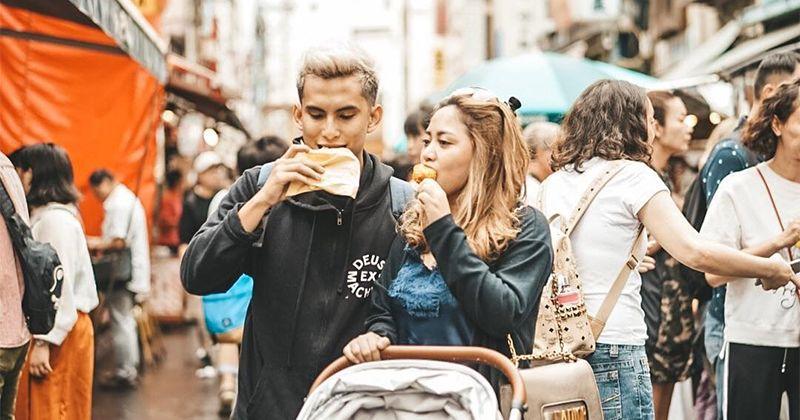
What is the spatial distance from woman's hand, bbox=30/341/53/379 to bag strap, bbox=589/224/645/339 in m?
3.69

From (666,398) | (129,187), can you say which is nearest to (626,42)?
(129,187)

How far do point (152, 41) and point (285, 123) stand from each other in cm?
4804

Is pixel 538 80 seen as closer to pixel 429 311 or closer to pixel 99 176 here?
pixel 99 176

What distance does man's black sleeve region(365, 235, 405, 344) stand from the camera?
12.8 ft

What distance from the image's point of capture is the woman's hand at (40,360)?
7289 millimetres

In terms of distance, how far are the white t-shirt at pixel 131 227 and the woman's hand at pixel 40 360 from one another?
4.61 metres

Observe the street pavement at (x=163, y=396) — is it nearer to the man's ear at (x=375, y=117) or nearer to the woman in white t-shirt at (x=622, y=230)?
the woman in white t-shirt at (x=622, y=230)

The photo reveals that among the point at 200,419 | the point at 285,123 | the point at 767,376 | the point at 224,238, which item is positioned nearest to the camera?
the point at 224,238

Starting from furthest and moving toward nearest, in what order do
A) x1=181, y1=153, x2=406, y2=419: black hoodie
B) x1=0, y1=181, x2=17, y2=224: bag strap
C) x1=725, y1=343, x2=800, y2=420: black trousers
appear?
x1=0, y1=181, x2=17, y2=224: bag strap < x1=725, y1=343, x2=800, y2=420: black trousers < x1=181, y1=153, x2=406, y2=419: black hoodie

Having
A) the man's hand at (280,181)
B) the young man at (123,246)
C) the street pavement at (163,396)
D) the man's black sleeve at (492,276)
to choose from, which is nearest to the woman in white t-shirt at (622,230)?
the man's black sleeve at (492,276)

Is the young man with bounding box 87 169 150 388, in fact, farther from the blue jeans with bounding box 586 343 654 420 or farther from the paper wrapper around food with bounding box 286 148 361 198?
the paper wrapper around food with bounding box 286 148 361 198

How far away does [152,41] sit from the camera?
9711 millimetres

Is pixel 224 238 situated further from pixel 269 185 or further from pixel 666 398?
pixel 666 398

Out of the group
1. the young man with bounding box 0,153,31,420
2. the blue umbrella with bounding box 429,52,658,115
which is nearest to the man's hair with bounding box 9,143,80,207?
the young man with bounding box 0,153,31,420
